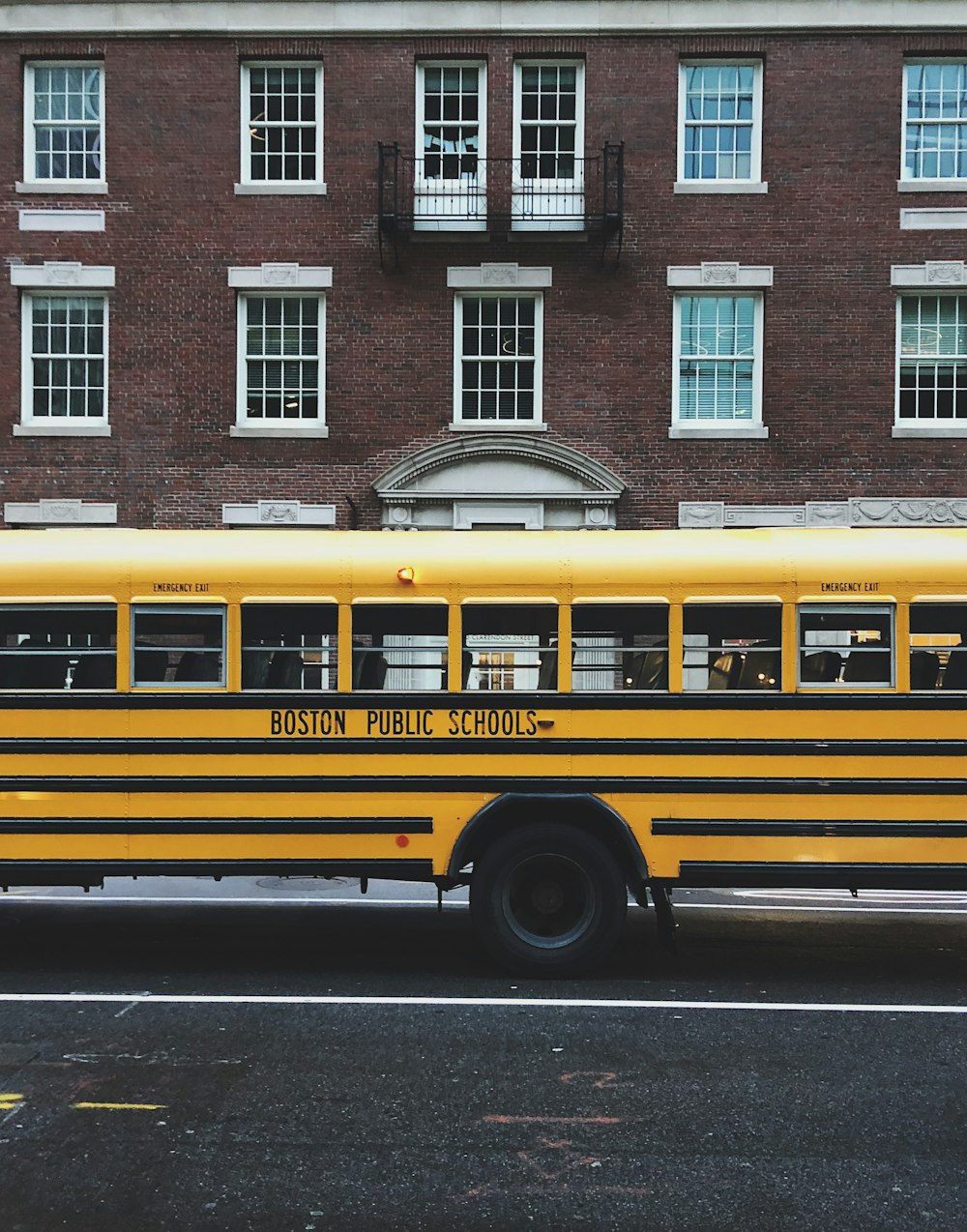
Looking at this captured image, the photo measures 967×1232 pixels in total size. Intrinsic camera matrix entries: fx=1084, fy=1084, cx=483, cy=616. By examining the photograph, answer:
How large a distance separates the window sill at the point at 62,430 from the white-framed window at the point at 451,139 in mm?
6004

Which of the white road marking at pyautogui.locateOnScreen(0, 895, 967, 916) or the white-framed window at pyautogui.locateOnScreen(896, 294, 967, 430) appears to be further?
the white-framed window at pyautogui.locateOnScreen(896, 294, 967, 430)

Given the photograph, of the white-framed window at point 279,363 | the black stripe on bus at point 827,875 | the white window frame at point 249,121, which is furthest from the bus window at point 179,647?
the white window frame at point 249,121

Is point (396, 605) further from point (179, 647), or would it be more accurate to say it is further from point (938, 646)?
point (938, 646)

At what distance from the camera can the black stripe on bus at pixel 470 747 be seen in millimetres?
7242

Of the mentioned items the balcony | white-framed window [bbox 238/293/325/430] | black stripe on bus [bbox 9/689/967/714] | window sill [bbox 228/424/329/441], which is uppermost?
the balcony

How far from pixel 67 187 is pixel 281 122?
3535 millimetres

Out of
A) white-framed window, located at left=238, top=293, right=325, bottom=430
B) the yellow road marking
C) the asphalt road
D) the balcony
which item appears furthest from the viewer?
white-framed window, located at left=238, top=293, right=325, bottom=430

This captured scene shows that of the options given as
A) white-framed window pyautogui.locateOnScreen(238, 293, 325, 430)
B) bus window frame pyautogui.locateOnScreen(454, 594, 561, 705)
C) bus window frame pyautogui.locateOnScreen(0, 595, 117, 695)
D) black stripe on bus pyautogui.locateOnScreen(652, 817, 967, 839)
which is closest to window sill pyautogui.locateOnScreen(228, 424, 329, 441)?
white-framed window pyautogui.locateOnScreen(238, 293, 325, 430)

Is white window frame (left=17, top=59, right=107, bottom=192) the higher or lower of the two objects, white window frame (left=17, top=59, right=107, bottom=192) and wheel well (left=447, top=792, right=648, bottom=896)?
the higher

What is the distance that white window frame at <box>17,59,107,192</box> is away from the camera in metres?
17.1

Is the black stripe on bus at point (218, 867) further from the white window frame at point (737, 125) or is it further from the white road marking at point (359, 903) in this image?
the white window frame at point (737, 125)

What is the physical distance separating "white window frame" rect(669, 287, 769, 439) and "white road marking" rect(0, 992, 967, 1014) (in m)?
11.4

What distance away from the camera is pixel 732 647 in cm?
732

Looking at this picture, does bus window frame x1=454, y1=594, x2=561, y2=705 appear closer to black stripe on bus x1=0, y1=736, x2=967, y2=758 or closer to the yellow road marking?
black stripe on bus x1=0, y1=736, x2=967, y2=758
